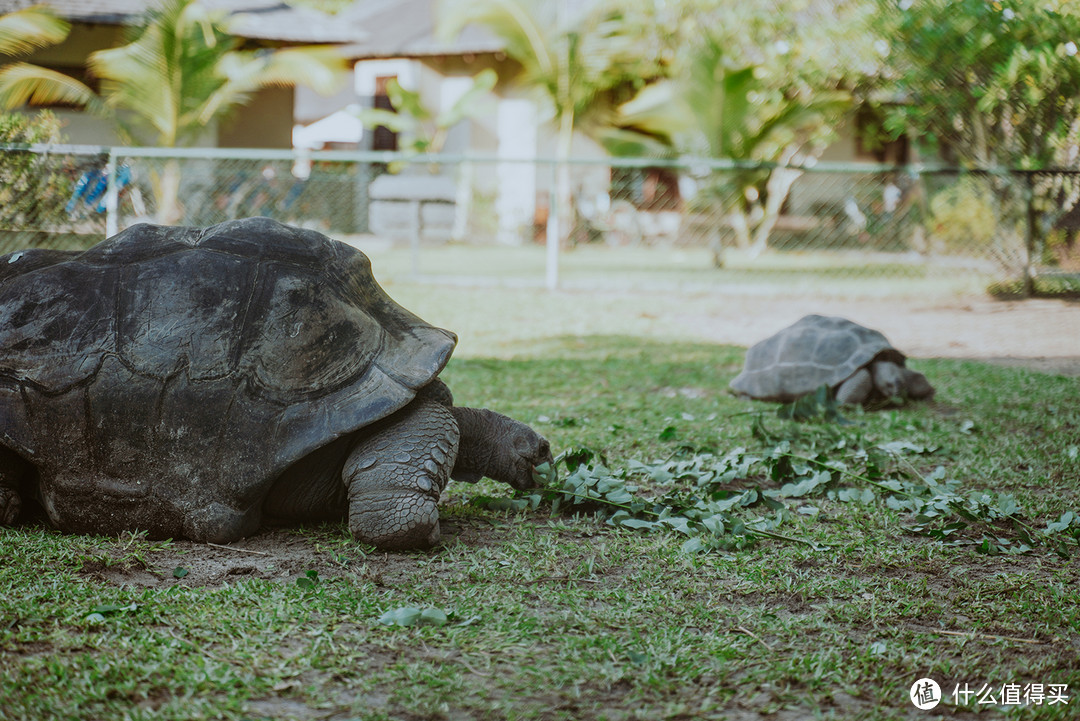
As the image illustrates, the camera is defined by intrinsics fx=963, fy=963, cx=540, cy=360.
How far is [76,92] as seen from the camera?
12.4m

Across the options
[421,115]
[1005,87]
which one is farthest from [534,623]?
[421,115]

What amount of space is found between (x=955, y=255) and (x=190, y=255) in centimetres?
1062

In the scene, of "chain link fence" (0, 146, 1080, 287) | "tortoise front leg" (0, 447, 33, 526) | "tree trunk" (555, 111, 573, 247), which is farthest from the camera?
"tree trunk" (555, 111, 573, 247)

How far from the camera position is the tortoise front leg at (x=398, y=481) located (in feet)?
8.60

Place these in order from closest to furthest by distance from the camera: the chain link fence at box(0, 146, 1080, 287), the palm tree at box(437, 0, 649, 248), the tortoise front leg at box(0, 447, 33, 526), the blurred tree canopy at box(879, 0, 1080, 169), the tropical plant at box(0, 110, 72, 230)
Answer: the tortoise front leg at box(0, 447, 33, 526)
the tropical plant at box(0, 110, 72, 230)
the chain link fence at box(0, 146, 1080, 287)
the blurred tree canopy at box(879, 0, 1080, 169)
the palm tree at box(437, 0, 649, 248)

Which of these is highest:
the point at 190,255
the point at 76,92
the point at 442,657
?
the point at 76,92

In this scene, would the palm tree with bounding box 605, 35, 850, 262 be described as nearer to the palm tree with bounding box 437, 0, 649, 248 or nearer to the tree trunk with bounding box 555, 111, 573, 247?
the tree trunk with bounding box 555, 111, 573, 247

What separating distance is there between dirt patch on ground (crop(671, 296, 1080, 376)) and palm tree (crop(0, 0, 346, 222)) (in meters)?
6.41

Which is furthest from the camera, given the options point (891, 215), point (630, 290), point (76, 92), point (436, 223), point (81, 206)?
point (436, 223)

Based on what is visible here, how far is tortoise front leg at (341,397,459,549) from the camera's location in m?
2.62

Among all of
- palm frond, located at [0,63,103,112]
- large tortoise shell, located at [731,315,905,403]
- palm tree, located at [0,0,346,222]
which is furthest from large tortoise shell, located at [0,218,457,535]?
palm frond, located at [0,63,103,112]

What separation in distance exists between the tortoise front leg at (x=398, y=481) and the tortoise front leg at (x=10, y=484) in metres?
0.94

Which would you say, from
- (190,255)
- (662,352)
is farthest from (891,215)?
(190,255)

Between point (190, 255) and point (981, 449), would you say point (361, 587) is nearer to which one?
point (190, 255)
